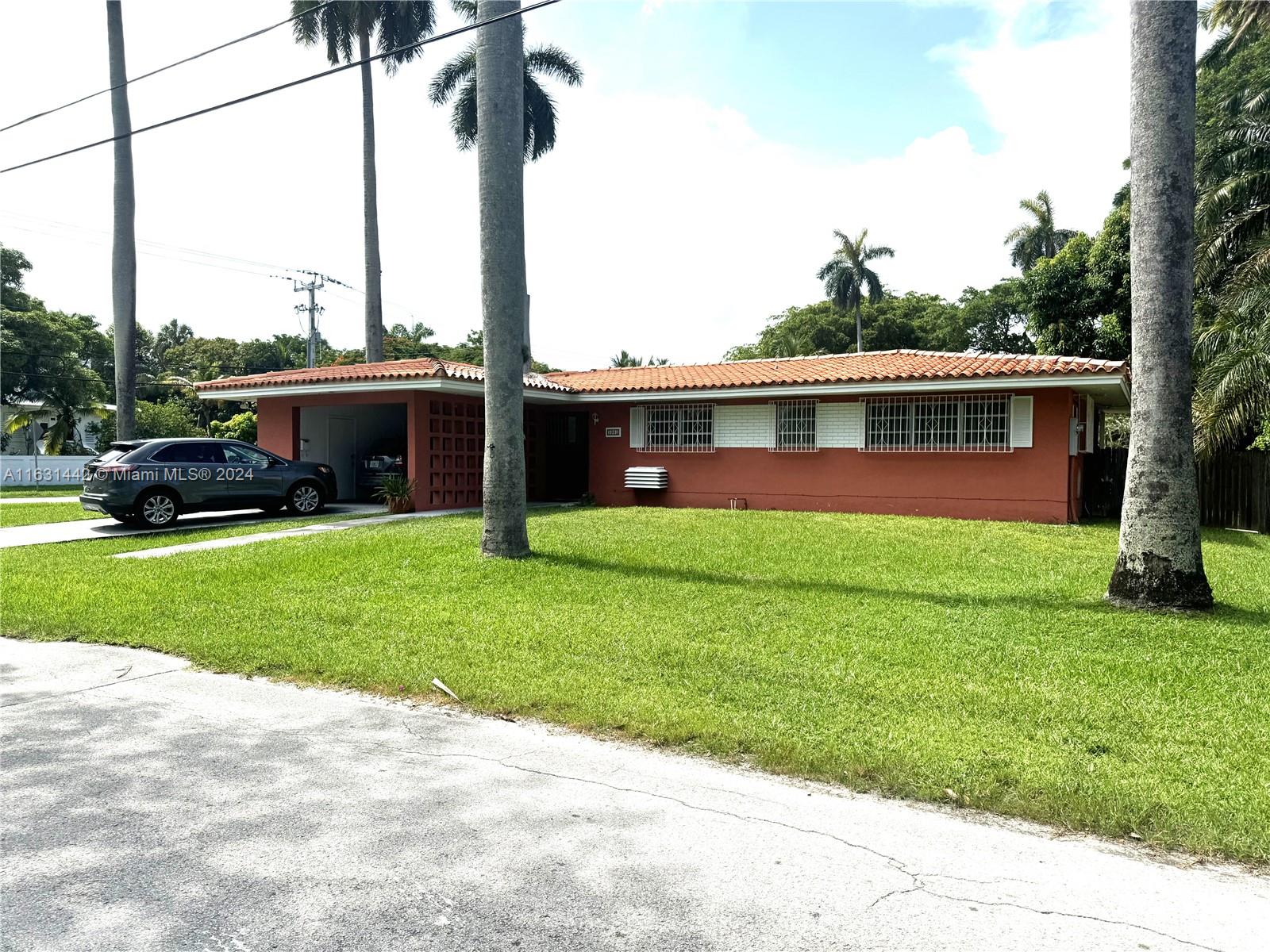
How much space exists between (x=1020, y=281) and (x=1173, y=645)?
2665 centimetres

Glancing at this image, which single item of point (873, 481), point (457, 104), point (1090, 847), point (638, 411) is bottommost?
point (1090, 847)

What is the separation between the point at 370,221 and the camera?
2755cm

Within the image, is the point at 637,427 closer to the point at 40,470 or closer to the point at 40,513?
the point at 40,513

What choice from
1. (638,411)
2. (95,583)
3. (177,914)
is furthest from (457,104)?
(177,914)

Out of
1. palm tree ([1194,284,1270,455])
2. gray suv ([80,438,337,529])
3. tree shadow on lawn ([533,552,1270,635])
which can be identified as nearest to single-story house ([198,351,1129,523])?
palm tree ([1194,284,1270,455])

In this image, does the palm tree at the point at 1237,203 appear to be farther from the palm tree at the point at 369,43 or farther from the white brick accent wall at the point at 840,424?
the palm tree at the point at 369,43

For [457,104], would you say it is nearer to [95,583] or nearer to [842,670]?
[95,583]

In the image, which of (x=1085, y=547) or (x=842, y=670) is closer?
(x=842, y=670)

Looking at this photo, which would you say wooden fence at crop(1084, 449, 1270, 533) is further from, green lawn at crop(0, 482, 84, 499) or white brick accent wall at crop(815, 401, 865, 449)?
green lawn at crop(0, 482, 84, 499)

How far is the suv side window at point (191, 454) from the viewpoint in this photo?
14711 mm

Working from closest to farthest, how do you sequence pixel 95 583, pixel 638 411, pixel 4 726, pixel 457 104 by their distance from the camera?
pixel 4 726
pixel 95 583
pixel 638 411
pixel 457 104

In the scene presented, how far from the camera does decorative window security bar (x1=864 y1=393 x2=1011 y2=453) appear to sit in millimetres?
16109

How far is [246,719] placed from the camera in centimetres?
538

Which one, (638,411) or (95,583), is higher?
(638,411)
